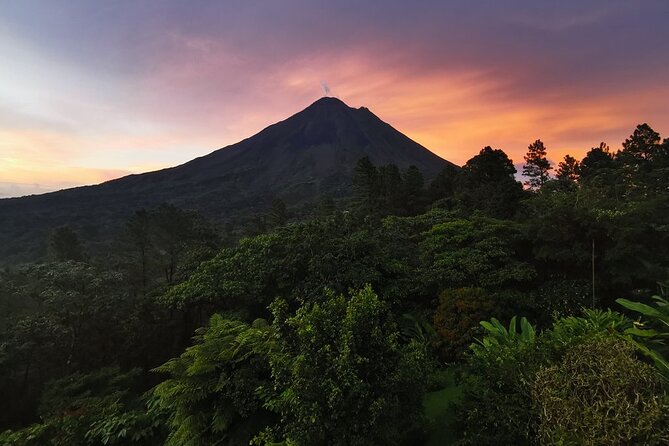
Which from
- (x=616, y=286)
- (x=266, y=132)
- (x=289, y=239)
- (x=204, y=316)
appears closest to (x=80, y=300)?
(x=204, y=316)

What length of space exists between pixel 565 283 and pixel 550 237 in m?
1.34

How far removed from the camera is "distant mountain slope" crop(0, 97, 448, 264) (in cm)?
8838

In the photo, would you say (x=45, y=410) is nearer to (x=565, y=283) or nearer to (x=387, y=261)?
(x=387, y=261)

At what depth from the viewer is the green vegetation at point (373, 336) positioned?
4117mm

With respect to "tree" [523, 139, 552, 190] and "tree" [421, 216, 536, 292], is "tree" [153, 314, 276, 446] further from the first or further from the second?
"tree" [523, 139, 552, 190]

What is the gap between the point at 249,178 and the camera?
12138cm

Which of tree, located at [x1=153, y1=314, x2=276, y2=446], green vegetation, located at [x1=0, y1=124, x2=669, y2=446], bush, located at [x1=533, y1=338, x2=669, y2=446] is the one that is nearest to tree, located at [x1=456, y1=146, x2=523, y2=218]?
green vegetation, located at [x1=0, y1=124, x2=669, y2=446]

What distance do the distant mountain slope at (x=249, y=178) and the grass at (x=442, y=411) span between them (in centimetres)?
6670

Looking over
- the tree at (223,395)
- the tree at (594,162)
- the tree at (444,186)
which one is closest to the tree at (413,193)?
the tree at (444,186)

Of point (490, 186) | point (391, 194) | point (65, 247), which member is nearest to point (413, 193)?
point (391, 194)

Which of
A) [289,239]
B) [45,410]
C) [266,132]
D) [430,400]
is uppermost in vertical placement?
[266,132]

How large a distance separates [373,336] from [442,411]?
2801mm

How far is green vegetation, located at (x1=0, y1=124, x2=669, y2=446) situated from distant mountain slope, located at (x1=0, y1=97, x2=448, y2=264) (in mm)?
52271

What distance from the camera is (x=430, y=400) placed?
689cm
